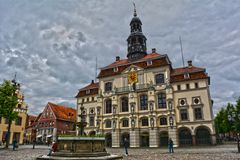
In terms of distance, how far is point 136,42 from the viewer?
4850cm

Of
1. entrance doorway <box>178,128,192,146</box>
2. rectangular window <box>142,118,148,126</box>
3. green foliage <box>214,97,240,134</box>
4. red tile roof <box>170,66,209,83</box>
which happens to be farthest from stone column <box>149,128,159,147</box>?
green foliage <box>214,97,240,134</box>

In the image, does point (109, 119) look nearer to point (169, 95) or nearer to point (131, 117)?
point (131, 117)

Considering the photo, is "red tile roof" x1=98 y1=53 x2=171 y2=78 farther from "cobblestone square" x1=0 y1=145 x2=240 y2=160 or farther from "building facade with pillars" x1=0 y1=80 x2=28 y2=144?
"cobblestone square" x1=0 y1=145 x2=240 y2=160

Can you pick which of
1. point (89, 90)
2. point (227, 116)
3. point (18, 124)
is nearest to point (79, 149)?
point (89, 90)

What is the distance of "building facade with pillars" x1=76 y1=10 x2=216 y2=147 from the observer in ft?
121

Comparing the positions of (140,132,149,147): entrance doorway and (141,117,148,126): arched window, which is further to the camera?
(141,117,148,126): arched window

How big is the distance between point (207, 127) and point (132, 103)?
14800mm

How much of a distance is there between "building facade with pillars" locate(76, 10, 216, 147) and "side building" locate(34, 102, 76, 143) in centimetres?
1405

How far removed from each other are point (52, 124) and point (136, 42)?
33.2 metres

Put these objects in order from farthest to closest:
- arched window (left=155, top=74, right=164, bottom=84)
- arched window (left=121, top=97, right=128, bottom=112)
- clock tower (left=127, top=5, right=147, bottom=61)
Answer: clock tower (left=127, top=5, right=147, bottom=61) < arched window (left=121, top=97, right=128, bottom=112) < arched window (left=155, top=74, right=164, bottom=84)

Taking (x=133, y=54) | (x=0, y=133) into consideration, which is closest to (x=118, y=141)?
(x=133, y=54)

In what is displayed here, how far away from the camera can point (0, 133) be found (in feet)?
135

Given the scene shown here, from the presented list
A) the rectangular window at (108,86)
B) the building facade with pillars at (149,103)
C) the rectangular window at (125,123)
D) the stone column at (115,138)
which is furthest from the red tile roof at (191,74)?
the stone column at (115,138)

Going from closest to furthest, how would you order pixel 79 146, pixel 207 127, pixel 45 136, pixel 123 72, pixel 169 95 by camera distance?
pixel 79 146, pixel 207 127, pixel 169 95, pixel 123 72, pixel 45 136
